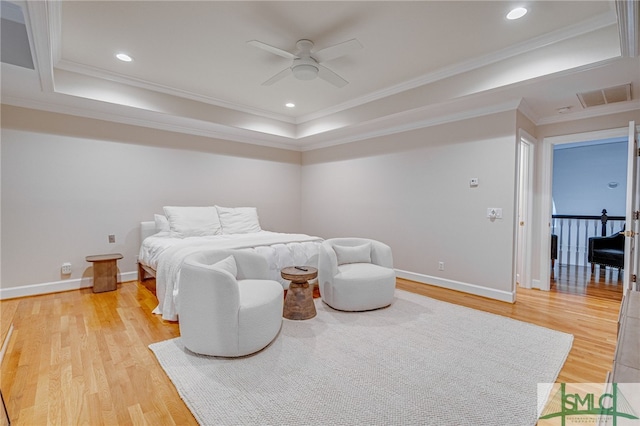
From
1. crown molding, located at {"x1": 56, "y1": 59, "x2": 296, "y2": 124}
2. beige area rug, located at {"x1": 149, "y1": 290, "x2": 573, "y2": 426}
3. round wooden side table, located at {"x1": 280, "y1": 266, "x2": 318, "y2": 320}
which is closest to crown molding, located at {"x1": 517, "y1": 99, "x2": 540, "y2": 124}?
beige area rug, located at {"x1": 149, "y1": 290, "x2": 573, "y2": 426}

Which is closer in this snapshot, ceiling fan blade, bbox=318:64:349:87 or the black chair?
ceiling fan blade, bbox=318:64:349:87

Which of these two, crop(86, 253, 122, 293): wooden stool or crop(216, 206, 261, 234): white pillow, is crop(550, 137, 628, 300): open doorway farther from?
crop(86, 253, 122, 293): wooden stool

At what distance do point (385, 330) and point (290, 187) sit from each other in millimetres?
4077

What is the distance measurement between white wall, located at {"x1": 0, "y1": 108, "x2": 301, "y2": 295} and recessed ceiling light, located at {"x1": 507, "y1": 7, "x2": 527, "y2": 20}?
4334 millimetres

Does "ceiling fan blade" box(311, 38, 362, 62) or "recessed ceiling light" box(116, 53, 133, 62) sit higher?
"recessed ceiling light" box(116, 53, 133, 62)

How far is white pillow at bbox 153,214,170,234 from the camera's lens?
168 inches

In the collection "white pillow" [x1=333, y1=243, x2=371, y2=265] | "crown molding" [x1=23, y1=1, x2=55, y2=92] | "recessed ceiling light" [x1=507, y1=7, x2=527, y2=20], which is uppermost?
"recessed ceiling light" [x1=507, y1=7, x2=527, y2=20]

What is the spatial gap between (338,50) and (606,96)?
3.07 meters

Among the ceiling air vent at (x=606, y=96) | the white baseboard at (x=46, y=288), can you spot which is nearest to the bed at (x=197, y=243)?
Result: the white baseboard at (x=46, y=288)

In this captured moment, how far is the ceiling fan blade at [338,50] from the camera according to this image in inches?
99.1

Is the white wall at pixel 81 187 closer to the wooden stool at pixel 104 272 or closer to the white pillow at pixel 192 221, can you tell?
the wooden stool at pixel 104 272

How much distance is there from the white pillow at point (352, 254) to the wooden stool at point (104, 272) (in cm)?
290

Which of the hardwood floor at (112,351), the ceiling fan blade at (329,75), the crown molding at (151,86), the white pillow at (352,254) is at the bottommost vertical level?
the hardwood floor at (112,351)

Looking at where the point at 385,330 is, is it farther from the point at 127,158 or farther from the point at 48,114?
the point at 48,114
